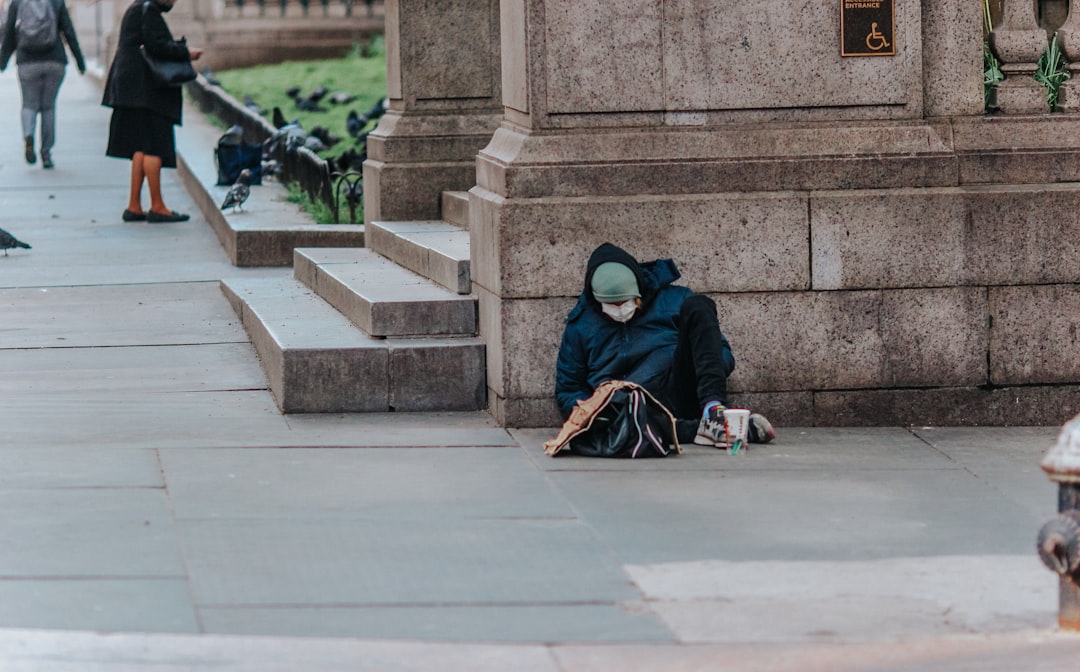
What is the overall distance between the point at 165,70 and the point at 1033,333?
26.3 feet

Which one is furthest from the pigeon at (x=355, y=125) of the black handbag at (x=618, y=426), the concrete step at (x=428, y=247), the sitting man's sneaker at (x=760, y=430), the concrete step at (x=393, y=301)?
the black handbag at (x=618, y=426)

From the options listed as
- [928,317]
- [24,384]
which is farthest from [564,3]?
[24,384]

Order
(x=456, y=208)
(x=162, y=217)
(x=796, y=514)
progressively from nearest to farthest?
(x=796, y=514) → (x=456, y=208) → (x=162, y=217)

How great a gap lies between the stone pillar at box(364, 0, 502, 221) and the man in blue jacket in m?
3.36

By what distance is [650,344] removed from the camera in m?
7.85

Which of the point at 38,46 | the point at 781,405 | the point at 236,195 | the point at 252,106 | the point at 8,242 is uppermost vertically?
the point at 38,46

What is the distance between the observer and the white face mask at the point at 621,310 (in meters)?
7.70

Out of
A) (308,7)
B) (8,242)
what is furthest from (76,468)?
(308,7)

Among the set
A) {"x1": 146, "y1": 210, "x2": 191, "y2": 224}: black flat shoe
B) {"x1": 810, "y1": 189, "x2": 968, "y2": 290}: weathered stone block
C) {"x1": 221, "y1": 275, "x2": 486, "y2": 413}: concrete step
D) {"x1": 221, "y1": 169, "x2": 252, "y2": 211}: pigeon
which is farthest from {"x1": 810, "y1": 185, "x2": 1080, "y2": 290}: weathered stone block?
{"x1": 146, "y1": 210, "x2": 191, "y2": 224}: black flat shoe

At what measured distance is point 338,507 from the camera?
6.54 metres

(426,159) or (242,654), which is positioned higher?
(426,159)

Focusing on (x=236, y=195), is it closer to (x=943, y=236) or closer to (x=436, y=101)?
(x=436, y=101)

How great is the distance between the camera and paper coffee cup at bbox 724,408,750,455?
7629 mm

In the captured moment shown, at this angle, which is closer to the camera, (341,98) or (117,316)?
(117,316)
